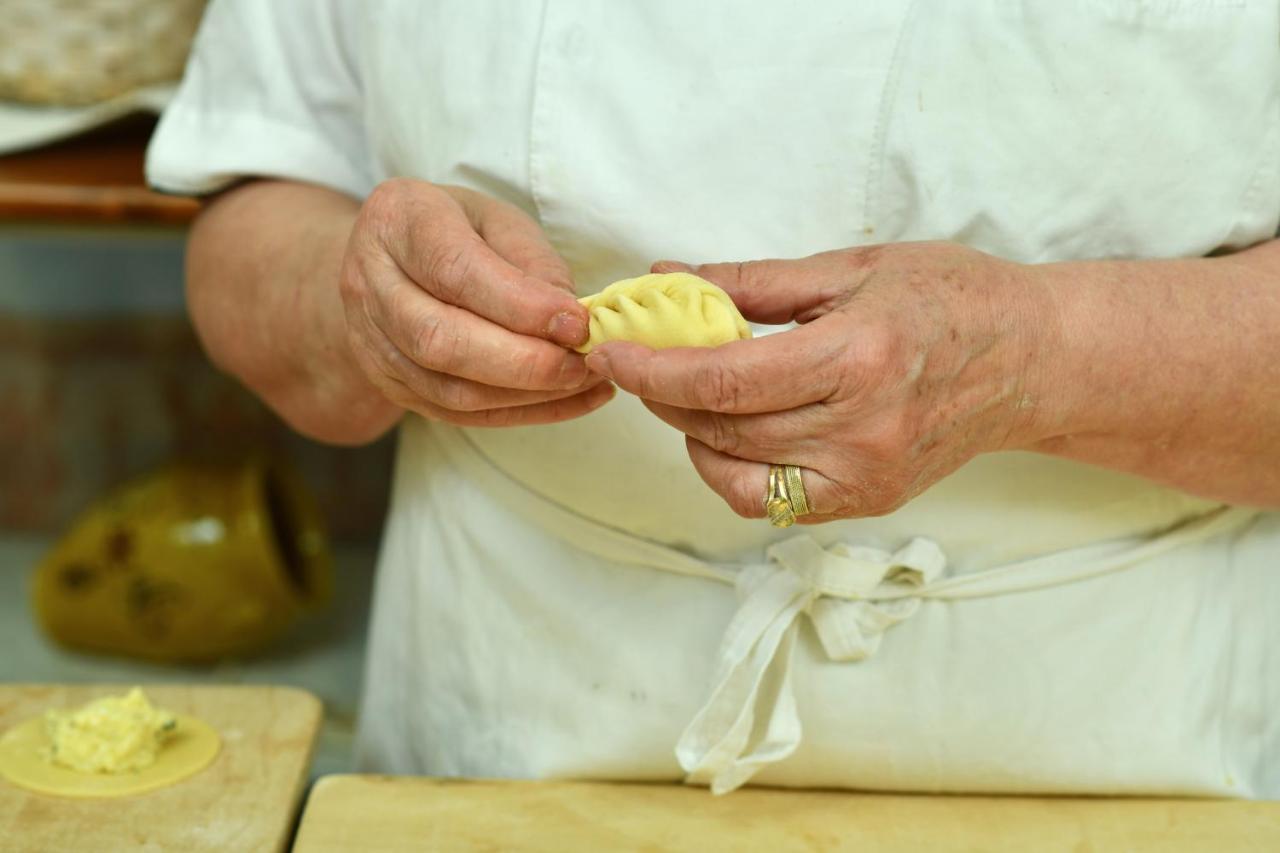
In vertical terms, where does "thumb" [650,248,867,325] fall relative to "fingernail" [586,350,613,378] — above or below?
above

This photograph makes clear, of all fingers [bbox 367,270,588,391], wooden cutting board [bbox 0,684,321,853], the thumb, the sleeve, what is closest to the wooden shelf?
the sleeve

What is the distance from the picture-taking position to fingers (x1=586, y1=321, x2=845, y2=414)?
2.57 feet

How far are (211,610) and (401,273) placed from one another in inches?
54.7

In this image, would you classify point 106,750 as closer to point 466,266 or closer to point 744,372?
point 466,266

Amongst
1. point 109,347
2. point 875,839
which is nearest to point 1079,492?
point 875,839

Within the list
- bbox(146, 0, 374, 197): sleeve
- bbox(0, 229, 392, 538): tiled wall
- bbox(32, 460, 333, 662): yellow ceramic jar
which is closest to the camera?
bbox(146, 0, 374, 197): sleeve

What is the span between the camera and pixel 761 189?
96cm

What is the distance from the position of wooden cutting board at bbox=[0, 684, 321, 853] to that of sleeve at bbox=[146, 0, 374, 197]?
48 cm

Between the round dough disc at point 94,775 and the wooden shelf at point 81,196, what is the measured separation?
0.82m

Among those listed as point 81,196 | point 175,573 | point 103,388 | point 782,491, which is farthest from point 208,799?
point 103,388

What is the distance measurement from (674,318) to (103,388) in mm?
1932

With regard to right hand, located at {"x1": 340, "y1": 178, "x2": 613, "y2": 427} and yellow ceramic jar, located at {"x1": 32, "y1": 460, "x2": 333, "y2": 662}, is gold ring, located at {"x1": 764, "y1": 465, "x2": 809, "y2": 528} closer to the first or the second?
right hand, located at {"x1": 340, "y1": 178, "x2": 613, "y2": 427}

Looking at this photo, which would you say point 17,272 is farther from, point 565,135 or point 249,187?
point 565,135

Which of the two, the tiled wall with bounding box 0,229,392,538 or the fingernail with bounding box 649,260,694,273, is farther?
the tiled wall with bounding box 0,229,392,538
